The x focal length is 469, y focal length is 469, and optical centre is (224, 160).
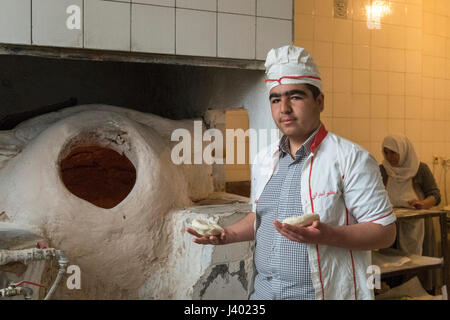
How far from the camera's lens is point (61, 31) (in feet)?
7.38

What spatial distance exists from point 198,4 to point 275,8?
18.5 inches

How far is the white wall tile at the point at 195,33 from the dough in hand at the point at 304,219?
1389 mm

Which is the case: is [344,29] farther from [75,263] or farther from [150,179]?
[75,263]

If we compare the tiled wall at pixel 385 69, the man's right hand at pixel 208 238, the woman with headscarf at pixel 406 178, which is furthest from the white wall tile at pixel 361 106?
the man's right hand at pixel 208 238

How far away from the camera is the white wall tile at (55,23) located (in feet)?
7.26

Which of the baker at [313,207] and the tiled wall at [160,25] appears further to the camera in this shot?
the tiled wall at [160,25]

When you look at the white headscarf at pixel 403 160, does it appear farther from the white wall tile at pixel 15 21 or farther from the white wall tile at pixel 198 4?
the white wall tile at pixel 15 21

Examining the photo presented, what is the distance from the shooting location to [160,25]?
2430 mm

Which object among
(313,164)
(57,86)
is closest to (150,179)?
(313,164)

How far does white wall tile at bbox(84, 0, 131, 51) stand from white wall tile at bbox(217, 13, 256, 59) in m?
0.51

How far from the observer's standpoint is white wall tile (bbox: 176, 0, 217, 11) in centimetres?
247

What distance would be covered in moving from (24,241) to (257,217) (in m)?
1.27

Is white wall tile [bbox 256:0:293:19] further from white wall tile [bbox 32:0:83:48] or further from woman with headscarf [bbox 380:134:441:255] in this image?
woman with headscarf [bbox 380:134:441:255]

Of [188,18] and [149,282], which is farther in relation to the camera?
[149,282]
